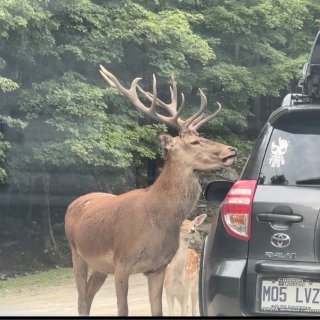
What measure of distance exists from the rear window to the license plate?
1.70 ft

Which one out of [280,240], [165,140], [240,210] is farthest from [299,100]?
[165,140]

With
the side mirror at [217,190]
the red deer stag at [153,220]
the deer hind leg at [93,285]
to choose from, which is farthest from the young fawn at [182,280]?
the side mirror at [217,190]

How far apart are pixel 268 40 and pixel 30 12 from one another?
7864 mm

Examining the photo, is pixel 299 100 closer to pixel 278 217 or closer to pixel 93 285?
pixel 278 217

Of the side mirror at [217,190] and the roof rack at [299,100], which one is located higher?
the roof rack at [299,100]

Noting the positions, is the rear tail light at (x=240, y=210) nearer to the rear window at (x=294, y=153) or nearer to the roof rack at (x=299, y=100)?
the rear window at (x=294, y=153)

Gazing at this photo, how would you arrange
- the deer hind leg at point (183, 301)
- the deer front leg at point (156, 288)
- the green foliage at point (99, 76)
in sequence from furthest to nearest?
the green foliage at point (99, 76) → the deer hind leg at point (183, 301) → the deer front leg at point (156, 288)

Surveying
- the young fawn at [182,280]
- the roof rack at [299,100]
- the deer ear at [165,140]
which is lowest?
the young fawn at [182,280]

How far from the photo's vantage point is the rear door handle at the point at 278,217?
5.07 metres

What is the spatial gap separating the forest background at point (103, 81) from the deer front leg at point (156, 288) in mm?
7093

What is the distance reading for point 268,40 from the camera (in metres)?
22.0

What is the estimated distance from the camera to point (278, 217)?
16.7 feet

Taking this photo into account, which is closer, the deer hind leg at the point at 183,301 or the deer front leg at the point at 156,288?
the deer front leg at the point at 156,288

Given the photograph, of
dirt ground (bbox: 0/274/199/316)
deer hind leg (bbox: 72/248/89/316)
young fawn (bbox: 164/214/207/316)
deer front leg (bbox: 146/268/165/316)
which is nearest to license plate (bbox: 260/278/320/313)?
deer front leg (bbox: 146/268/165/316)
